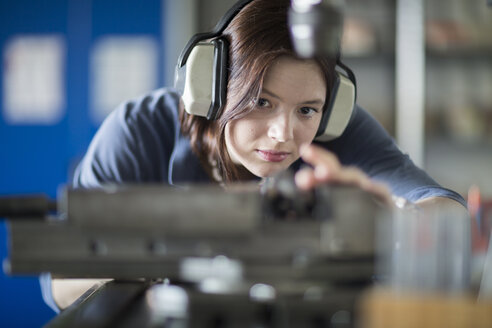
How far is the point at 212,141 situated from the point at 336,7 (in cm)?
74

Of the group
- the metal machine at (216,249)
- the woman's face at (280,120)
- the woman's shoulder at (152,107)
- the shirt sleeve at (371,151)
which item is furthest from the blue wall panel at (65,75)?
the metal machine at (216,249)

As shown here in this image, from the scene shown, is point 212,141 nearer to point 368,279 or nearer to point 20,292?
point 368,279

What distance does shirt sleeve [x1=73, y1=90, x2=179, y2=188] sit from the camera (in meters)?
1.36

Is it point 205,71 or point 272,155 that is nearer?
point 205,71

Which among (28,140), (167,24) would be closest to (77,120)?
(28,140)

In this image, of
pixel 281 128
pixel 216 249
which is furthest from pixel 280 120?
pixel 216 249

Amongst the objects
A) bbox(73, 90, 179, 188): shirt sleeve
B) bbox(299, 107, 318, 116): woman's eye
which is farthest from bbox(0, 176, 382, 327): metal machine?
bbox(73, 90, 179, 188): shirt sleeve

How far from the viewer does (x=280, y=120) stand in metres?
1.20

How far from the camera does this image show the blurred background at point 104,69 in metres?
3.29

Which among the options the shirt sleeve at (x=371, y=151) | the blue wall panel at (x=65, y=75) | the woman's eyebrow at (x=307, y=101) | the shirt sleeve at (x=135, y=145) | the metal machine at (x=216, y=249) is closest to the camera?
the metal machine at (x=216, y=249)

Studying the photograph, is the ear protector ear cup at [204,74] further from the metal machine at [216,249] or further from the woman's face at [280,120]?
the metal machine at [216,249]

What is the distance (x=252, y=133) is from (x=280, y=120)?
9cm

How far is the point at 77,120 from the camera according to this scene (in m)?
3.32

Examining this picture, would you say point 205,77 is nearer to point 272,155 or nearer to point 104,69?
point 272,155
